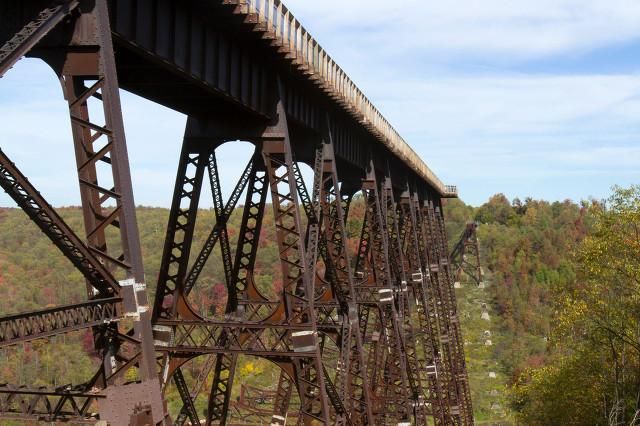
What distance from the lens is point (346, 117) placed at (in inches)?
627

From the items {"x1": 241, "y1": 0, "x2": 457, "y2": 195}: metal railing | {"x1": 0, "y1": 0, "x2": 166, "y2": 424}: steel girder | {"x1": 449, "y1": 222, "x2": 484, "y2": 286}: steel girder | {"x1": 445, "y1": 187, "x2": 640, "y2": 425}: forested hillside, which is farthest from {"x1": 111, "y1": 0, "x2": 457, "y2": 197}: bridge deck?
{"x1": 449, "y1": 222, "x2": 484, "y2": 286}: steel girder

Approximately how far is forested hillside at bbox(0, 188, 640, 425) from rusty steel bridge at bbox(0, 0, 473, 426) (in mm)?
5096

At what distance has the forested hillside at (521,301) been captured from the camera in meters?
21.1

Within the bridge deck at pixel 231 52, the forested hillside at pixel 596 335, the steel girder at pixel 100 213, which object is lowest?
the forested hillside at pixel 596 335

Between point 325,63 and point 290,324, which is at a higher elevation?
point 325,63

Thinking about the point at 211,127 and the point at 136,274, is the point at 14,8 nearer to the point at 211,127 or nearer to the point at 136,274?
the point at 136,274

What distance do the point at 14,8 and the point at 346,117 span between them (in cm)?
974

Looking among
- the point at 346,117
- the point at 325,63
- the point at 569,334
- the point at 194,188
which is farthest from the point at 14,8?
the point at 569,334

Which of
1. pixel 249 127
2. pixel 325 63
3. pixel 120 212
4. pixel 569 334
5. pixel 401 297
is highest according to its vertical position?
pixel 325 63

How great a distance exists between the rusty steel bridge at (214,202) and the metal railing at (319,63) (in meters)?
0.04

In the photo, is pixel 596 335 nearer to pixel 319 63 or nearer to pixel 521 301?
pixel 319 63

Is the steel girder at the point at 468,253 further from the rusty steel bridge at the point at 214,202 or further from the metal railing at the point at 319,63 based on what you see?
the metal railing at the point at 319,63

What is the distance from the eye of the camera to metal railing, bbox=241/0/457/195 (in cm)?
1044

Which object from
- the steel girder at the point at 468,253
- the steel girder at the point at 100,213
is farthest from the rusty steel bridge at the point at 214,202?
the steel girder at the point at 468,253
